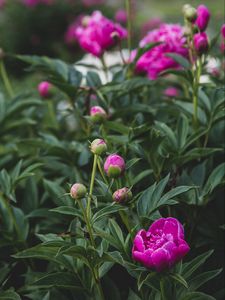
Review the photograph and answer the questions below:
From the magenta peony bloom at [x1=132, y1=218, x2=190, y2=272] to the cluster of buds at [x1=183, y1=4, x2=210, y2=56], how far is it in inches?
19.2

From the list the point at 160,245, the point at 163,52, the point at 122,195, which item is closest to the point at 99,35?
the point at 163,52

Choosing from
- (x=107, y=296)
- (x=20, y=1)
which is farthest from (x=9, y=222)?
(x=20, y=1)

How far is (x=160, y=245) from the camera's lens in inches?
34.6

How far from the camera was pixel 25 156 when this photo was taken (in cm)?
150

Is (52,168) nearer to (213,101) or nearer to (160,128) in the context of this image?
(160,128)

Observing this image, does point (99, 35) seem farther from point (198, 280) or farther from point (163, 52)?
point (198, 280)

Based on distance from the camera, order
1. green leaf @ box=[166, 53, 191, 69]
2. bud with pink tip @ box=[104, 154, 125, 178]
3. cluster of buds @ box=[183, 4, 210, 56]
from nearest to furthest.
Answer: bud with pink tip @ box=[104, 154, 125, 178]
cluster of buds @ box=[183, 4, 210, 56]
green leaf @ box=[166, 53, 191, 69]

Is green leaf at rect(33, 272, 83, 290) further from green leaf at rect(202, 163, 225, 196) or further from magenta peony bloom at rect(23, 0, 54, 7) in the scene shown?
magenta peony bloom at rect(23, 0, 54, 7)

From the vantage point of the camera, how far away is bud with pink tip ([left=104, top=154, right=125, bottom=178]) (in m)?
0.96

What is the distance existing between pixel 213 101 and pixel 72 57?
4479mm

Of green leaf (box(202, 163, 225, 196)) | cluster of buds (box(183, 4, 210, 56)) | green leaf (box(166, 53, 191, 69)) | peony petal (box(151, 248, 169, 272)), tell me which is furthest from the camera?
green leaf (box(166, 53, 191, 69))

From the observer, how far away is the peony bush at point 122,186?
3.08ft

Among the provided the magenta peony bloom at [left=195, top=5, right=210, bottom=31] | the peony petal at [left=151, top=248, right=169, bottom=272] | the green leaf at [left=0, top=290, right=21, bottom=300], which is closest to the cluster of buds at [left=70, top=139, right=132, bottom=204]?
the peony petal at [left=151, top=248, right=169, bottom=272]

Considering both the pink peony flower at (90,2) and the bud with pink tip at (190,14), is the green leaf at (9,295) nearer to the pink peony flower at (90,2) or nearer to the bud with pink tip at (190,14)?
the bud with pink tip at (190,14)
